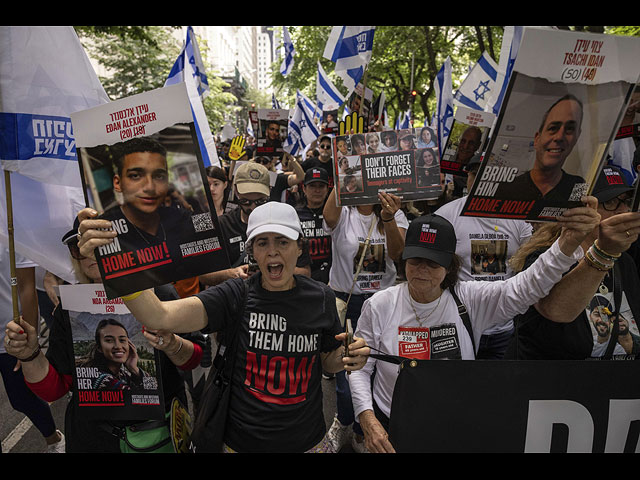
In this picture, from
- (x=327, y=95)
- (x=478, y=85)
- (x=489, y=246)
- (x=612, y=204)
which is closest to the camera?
(x=612, y=204)

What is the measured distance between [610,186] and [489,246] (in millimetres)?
1079

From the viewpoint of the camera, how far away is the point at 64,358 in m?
2.32

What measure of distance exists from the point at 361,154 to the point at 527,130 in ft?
4.94

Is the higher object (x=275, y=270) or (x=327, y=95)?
(x=327, y=95)

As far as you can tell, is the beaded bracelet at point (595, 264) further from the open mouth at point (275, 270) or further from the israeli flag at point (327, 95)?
the israeli flag at point (327, 95)

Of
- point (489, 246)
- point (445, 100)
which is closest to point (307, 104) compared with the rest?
point (445, 100)

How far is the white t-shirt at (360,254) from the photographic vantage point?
13.1ft

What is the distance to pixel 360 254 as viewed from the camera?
3998 millimetres

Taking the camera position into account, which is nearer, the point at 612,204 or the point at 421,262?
the point at 421,262

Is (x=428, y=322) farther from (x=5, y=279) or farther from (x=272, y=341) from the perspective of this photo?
(x=5, y=279)

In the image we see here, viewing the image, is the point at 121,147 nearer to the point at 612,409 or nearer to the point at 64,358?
the point at 64,358

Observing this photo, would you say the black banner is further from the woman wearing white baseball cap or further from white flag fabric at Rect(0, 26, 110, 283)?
white flag fabric at Rect(0, 26, 110, 283)

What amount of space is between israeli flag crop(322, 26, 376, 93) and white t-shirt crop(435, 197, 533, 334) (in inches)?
120

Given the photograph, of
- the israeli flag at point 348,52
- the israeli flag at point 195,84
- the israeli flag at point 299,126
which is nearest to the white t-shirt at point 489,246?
the israeli flag at point 195,84
